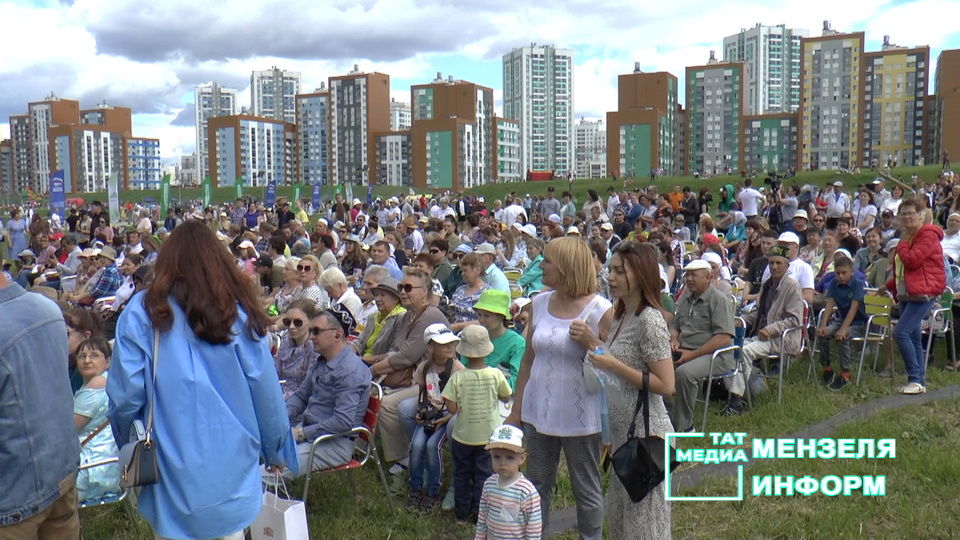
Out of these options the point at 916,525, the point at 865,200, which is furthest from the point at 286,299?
the point at 865,200

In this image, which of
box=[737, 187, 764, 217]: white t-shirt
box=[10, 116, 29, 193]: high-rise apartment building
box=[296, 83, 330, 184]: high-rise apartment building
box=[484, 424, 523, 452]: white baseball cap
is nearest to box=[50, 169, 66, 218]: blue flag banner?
box=[737, 187, 764, 217]: white t-shirt

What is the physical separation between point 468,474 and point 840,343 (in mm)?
4385

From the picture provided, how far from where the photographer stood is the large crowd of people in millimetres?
2654

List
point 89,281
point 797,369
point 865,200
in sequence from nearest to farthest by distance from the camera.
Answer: point 797,369 → point 89,281 → point 865,200

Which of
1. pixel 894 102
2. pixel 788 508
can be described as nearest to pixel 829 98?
pixel 894 102

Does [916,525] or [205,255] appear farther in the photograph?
[916,525]

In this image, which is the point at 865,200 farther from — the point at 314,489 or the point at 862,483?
the point at 314,489

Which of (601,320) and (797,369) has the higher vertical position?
(601,320)

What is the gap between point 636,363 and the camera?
137 inches

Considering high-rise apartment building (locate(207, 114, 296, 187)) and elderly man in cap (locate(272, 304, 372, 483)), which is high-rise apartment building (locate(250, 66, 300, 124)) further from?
elderly man in cap (locate(272, 304, 372, 483))

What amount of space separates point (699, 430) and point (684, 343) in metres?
0.69

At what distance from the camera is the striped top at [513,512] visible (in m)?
3.66

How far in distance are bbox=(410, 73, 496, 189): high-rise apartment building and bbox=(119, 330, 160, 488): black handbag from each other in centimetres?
8927

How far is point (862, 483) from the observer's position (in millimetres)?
5023
